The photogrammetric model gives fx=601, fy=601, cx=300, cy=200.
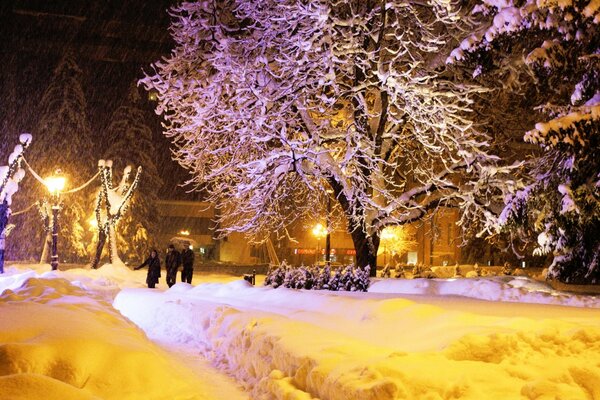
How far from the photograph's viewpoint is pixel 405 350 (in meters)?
7.28

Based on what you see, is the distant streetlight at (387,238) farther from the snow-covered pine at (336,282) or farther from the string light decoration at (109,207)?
the snow-covered pine at (336,282)

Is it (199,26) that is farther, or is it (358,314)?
(199,26)

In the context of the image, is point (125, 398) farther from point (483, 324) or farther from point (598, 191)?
point (598, 191)

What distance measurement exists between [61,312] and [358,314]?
4.70 metres

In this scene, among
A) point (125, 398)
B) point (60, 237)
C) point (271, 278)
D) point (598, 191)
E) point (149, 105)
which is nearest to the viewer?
point (125, 398)

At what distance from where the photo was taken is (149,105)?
60.6m

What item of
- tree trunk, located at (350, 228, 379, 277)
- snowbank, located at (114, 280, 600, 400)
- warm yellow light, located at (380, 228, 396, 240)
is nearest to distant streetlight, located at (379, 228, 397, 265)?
warm yellow light, located at (380, 228, 396, 240)

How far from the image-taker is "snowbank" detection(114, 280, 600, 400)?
18.5ft

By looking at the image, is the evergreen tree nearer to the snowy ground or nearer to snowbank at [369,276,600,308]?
snowbank at [369,276,600,308]

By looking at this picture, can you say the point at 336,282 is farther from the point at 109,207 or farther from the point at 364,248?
the point at 109,207

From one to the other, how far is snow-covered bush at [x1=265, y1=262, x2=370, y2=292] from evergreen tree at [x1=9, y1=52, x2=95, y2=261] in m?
31.6

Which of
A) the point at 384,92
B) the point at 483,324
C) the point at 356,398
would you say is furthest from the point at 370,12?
the point at 356,398

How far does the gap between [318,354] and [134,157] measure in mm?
42527

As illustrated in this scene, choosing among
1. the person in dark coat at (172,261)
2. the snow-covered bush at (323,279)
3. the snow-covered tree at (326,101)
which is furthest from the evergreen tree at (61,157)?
the snow-covered bush at (323,279)
